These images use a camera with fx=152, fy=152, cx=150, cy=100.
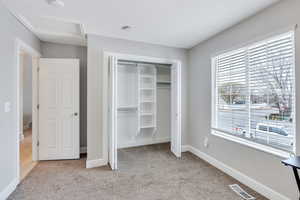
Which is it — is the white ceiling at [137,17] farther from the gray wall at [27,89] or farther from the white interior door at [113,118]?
the gray wall at [27,89]

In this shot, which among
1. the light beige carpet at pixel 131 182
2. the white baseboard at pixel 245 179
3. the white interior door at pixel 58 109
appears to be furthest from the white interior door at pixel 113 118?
the white baseboard at pixel 245 179

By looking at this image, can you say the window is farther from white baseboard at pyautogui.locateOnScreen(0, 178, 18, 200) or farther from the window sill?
white baseboard at pyautogui.locateOnScreen(0, 178, 18, 200)

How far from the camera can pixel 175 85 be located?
3.36m

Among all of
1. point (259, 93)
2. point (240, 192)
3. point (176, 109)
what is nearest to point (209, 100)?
point (176, 109)

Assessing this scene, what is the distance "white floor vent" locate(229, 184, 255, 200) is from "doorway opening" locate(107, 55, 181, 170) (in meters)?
1.35

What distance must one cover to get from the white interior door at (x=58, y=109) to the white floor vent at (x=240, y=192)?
287 cm

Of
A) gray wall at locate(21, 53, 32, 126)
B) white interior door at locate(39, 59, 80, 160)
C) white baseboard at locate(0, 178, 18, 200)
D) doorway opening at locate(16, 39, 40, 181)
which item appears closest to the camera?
white baseboard at locate(0, 178, 18, 200)

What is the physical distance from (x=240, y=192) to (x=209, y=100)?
1.58 m

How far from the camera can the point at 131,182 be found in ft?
7.67

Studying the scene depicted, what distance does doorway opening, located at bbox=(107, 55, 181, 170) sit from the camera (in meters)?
3.60

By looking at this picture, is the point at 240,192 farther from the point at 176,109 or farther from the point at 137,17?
the point at 137,17

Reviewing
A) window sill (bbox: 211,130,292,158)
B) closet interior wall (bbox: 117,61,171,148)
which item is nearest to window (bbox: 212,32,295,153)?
window sill (bbox: 211,130,292,158)

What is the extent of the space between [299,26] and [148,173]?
2.84 meters

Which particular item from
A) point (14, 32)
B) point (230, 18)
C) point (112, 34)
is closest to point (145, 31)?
point (112, 34)
